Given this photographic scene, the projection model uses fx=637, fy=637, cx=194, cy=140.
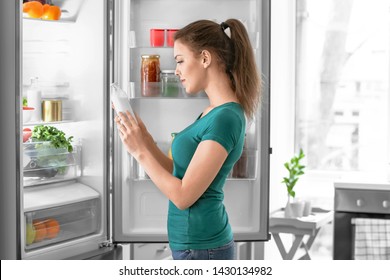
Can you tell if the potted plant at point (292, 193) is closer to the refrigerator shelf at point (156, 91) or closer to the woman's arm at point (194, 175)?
the refrigerator shelf at point (156, 91)

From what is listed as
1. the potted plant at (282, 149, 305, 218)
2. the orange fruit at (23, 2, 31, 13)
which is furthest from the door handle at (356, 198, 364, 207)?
the orange fruit at (23, 2, 31, 13)

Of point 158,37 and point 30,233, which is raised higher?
point 158,37

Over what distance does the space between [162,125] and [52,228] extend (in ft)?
2.02

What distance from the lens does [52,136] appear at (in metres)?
2.66

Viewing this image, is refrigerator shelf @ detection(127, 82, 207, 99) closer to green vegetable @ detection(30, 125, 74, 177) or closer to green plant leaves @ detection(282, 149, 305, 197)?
green vegetable @ detection(30, 125, 74, 177)

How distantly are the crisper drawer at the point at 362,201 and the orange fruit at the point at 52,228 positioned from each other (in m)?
1.20

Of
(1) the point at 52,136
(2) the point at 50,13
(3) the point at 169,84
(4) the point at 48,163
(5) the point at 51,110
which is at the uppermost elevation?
(2) the point at 50,13

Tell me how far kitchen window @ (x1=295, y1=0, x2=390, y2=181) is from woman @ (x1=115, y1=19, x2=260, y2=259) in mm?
2295

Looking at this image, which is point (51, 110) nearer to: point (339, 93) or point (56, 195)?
point (56, 195)

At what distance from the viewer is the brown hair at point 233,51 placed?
1731 mm

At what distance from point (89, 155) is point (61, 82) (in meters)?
0.34

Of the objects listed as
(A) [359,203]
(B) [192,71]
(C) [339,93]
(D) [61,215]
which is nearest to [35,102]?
(D) [61,215]

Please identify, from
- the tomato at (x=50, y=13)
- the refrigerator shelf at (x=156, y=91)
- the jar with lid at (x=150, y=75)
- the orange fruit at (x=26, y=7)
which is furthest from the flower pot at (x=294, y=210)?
the orange fruit at (x=26, y=7)

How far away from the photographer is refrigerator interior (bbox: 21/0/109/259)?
8.39 ft
